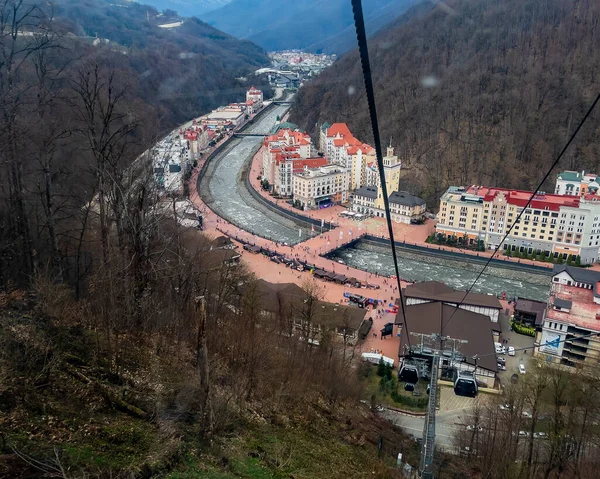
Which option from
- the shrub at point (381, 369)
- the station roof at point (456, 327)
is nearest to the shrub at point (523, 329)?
the station roof at point (456, 327)

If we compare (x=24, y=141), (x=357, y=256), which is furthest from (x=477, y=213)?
(x=24, y=141)

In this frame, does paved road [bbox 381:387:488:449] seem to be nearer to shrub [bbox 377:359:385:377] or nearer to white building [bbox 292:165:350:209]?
shrub [bbox 377:359:385:377]

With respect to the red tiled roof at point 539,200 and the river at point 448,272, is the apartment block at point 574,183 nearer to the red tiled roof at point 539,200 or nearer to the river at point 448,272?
the red tiled roof at point 539,200

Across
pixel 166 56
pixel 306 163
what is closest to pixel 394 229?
pixel 306 163

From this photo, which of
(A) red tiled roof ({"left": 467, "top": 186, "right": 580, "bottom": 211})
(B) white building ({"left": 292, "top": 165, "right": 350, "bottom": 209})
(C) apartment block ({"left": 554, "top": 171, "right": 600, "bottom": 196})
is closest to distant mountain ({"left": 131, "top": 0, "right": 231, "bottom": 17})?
(B) white building ({"left": 292, "top": 165, "right": 350, "bottom": 209})

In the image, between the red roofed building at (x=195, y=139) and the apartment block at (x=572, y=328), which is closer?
the apartment block at (x=572, y=328)

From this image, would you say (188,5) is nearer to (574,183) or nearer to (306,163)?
(306,163)
